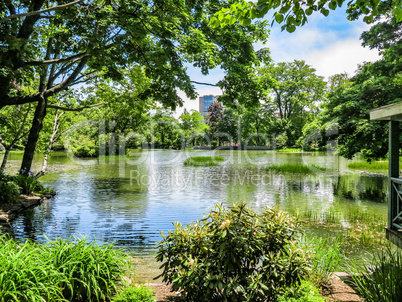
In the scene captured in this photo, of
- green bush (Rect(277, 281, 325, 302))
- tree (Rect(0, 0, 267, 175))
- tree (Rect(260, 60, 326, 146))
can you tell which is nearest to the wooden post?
green bush (Rect(277, 281, 325, 302))

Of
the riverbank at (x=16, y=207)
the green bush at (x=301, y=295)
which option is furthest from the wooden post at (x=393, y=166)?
the riverbank at (x=16, y=207)

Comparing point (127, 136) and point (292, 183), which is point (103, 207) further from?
point (127, 136)

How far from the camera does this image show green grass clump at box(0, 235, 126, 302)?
9.30 ft

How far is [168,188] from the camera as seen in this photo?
14.2 meters

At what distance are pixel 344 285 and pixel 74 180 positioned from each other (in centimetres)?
1646

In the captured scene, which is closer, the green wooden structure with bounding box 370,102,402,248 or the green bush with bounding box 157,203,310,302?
the green bush with bounding box 157,203,310,302

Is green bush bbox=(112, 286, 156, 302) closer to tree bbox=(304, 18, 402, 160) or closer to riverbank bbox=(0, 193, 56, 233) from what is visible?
riverbank bbox=(0, 193, 56, 233)

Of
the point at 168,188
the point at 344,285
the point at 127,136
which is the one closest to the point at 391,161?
the point at 344,285

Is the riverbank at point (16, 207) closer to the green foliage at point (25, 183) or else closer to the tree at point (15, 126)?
the green foliage at point (25, 183)

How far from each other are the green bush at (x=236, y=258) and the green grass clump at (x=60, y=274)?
30.0 inches

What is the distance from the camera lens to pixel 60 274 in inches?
121

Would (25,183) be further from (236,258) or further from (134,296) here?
(236,258)

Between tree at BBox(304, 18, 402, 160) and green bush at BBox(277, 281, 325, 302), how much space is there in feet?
33.5

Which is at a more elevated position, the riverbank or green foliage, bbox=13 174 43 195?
green foliage, bbox=13 174 43 195
